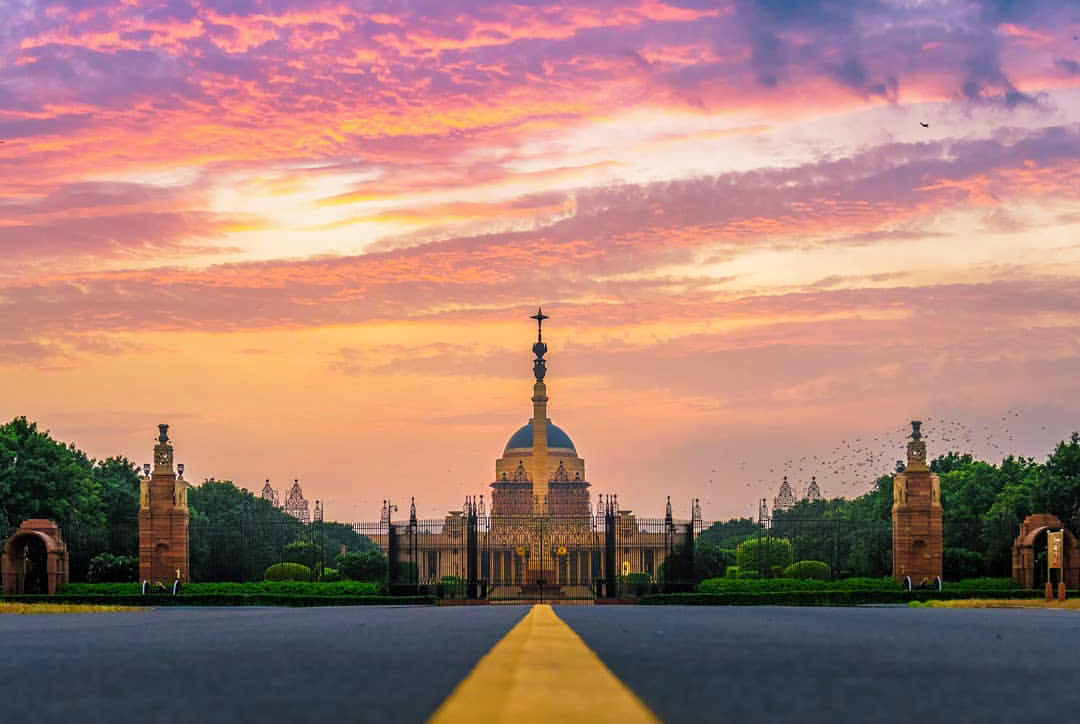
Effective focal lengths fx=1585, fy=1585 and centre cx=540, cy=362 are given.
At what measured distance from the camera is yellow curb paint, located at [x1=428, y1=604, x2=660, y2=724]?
595 centimetres

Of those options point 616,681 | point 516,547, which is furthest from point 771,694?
point 516,547

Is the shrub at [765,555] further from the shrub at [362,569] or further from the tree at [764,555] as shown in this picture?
the shrub at [362,569]

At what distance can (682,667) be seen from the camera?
9258 mm

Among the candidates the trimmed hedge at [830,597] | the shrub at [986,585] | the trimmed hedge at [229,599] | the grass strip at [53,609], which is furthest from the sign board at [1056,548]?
the grass strip at [53,609]

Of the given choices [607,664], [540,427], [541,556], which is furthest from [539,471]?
[607,664]

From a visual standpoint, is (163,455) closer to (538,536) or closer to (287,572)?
(287,572)

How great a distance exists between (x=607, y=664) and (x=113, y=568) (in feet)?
158

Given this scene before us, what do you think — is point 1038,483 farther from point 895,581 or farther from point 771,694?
point 771,694

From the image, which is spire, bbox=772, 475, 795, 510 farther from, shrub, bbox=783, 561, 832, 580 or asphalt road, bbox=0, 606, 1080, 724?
asphalt road, bbox=0, 606, 1080, 724

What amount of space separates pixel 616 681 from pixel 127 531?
171 feet

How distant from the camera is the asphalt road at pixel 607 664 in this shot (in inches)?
263

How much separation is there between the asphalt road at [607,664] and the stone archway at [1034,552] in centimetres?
3651

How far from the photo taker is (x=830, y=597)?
144 ft

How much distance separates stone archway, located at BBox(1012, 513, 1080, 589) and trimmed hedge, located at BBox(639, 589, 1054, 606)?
3.66 metres
